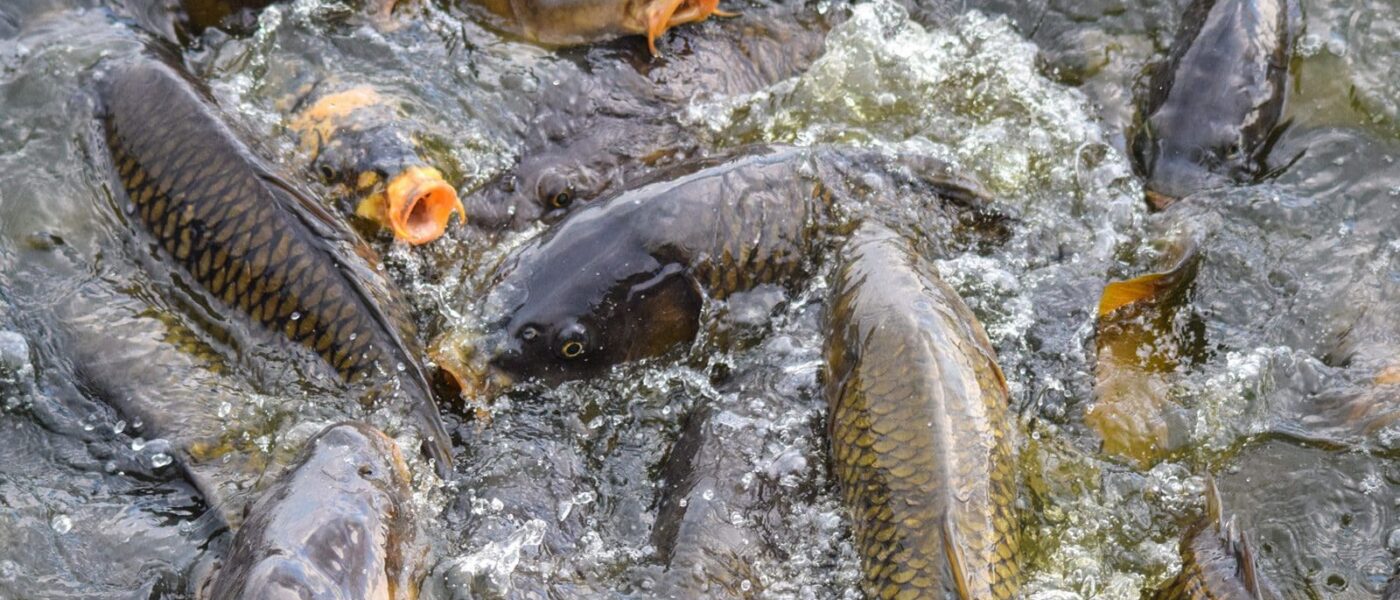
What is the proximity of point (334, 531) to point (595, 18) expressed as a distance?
8.45ft

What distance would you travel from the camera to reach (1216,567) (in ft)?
11.0

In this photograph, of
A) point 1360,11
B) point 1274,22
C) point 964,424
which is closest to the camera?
point 964,424

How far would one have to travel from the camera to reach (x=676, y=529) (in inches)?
137

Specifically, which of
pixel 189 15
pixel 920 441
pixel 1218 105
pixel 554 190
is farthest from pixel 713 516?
pixel 189 15

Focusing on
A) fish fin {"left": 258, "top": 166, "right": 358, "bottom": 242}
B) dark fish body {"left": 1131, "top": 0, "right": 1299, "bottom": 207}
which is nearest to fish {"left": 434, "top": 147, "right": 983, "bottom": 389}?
fish fin {"left": 258, "top": 166, "right": 358, "bottom": 242}

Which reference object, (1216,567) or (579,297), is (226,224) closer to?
(579,297)

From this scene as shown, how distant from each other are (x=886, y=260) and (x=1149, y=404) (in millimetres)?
995

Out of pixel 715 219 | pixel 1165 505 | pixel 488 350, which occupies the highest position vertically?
pixel 715 219

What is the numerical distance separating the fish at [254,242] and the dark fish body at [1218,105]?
9.33ft

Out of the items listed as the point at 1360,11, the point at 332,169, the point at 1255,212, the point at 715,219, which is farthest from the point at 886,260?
the point at 1360,11

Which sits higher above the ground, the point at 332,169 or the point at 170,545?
the point at 332,169

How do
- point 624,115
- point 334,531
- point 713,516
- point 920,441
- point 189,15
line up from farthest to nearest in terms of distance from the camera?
point 189,15 < point 624,115 < point 713,516 < point 920,441 < point 334,531

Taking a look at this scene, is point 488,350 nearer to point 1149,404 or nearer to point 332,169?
point 332,169

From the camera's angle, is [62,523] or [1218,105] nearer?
[62,523]
